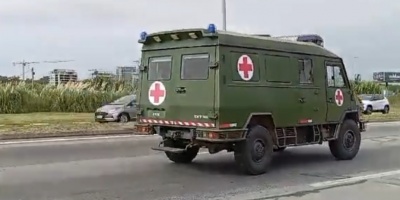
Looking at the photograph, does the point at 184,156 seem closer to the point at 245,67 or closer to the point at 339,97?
the point at 245,67

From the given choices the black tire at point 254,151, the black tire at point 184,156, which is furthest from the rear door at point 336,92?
the black tire at point 184,156

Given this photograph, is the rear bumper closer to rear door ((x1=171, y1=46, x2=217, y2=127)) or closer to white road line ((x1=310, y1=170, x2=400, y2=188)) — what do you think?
rear door ((x1=171, y1=46, x2=217, y2=127))

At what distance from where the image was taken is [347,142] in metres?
14.6

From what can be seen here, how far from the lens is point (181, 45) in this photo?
12094 millimetres

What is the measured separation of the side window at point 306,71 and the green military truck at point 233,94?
0.02 m

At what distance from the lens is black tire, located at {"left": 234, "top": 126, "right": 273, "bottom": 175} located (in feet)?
38.6

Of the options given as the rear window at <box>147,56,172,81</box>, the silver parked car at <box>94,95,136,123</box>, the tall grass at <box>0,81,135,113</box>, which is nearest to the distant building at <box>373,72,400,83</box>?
the tall grass at <box>0,81,135,113</box>

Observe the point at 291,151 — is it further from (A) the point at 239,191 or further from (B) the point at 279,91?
(A) the point at 239,191

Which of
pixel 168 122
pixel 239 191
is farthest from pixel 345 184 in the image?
pixel 168 122

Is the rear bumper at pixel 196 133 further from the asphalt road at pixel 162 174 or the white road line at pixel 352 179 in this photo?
the white road line at pixel 352 179

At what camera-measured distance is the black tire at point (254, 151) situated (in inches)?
463

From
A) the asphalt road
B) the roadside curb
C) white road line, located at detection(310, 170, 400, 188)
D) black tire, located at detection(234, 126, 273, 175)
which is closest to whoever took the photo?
the asphalt road

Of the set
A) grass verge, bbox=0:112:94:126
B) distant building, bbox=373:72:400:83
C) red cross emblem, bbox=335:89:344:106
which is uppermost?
distant building, bbox=373:72:400:83

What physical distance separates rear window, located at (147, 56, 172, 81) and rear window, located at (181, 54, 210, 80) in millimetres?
436
